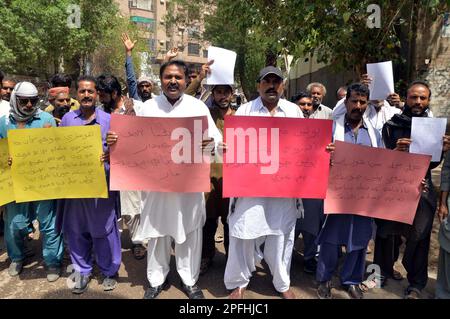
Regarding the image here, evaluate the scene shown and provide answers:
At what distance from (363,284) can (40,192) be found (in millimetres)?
3024

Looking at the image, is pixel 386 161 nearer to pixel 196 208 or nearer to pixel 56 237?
pixel 196 208

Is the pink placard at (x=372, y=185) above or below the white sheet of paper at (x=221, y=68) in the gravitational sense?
below

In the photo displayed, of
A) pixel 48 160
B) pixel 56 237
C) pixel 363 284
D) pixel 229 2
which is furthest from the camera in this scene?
pixel 229 2

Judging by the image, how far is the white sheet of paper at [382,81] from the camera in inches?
157

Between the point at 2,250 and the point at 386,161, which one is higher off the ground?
the point at 386,161

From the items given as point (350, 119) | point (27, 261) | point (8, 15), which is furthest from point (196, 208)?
point (8, 15)

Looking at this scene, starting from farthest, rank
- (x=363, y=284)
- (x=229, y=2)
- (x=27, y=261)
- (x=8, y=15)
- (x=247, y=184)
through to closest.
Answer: (x=8, y=15) < (x=229, y=2) < (x=27, y=261) < (x=363, y=284) < (x=247, y=184)

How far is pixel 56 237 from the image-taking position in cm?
352

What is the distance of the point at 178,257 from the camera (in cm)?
315

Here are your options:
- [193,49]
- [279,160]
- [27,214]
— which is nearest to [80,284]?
[27,214]

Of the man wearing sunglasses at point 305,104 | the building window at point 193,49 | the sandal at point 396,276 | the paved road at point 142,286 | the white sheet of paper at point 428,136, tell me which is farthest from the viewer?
the building window at point 193,49

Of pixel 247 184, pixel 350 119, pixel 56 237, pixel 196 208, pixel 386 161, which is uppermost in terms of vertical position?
pixel 350 119

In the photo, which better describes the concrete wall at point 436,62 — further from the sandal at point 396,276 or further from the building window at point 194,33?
the building window at point 194,33

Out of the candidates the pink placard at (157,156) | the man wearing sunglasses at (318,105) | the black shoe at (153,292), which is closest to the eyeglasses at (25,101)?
the pink placard at (157,156)
